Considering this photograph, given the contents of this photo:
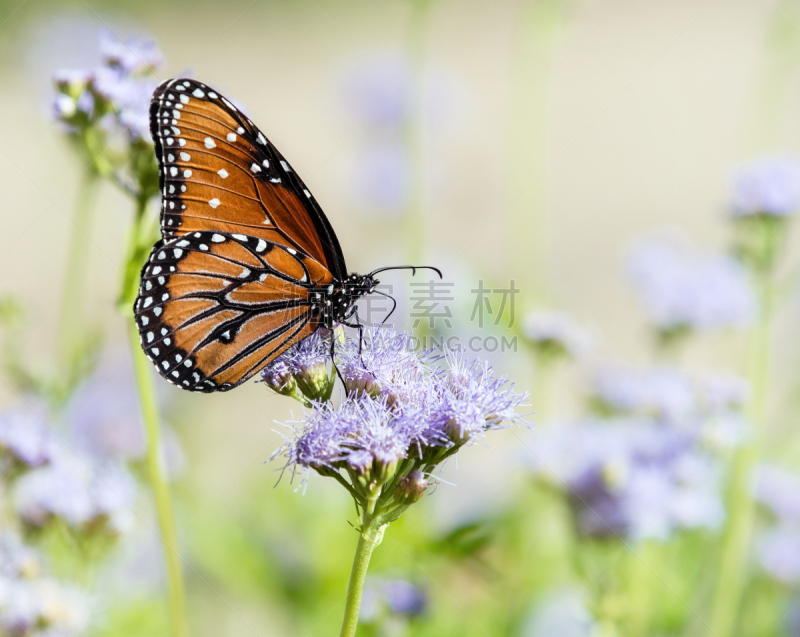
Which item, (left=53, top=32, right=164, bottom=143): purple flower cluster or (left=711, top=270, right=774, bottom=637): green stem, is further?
(left=711, top=270, right=774, bottom=637): green stem

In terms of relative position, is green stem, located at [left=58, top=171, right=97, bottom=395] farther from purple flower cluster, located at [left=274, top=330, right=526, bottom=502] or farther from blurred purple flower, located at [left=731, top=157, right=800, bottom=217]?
blurred purple flower, located at [left=731, top=157, right=800, bottom=217]

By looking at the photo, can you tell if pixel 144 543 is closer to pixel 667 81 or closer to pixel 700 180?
pixel 700 180

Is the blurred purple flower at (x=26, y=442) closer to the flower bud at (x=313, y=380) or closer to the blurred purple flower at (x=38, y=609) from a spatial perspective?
the blurred purple flower at (x=38, y=609)

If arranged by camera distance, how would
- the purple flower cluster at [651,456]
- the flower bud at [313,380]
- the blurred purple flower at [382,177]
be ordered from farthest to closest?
the blurred purple flower at [382,177] < the purple flower cluster at [651,456] < the flower bud at [313,380]

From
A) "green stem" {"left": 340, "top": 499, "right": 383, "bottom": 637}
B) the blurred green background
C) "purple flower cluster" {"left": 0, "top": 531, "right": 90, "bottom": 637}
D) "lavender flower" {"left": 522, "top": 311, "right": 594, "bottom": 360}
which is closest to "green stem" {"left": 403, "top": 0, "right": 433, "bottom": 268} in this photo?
the blurred green background

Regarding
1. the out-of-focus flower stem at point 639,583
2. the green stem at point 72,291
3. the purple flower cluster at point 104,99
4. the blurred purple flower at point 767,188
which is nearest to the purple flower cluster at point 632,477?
the out-of-focus flower stem at point 639,583

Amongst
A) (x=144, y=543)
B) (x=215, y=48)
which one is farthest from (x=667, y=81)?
(x=144, y=543)
